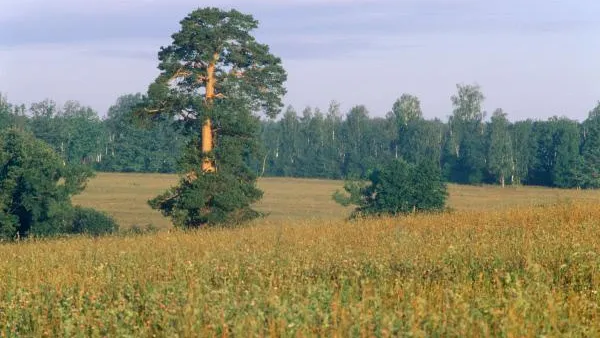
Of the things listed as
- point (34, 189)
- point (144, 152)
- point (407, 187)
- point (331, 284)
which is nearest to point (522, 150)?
point (144, 152)

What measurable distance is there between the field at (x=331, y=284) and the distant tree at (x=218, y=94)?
18844mm

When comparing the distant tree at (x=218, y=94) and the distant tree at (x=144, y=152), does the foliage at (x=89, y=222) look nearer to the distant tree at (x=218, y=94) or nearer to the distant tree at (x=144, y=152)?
the distant tree at (x=218, y=94)

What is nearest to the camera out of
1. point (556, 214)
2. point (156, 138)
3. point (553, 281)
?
point (553, 281)

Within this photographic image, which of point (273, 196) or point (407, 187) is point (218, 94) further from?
point (273, 196)

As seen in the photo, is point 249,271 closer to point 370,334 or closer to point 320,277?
point 320,277

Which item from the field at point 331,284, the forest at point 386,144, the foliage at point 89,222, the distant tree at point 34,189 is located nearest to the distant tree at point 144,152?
the forest at point 386,144

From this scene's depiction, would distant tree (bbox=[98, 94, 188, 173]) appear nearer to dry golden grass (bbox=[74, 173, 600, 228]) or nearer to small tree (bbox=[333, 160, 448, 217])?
dry golden grass (bbox=[74, 173, 600, 228])

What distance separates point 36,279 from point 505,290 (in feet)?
18.9

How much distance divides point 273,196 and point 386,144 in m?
40.7

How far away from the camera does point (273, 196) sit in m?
82.1

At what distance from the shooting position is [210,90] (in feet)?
116

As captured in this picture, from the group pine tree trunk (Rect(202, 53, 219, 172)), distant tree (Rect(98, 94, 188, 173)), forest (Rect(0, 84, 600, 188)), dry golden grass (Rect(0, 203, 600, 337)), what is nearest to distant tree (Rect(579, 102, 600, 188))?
forest (Rect(0, 84, 600, 188))

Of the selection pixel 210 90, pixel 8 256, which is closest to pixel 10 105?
pixel 210 90

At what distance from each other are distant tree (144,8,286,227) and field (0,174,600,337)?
1884 cm
